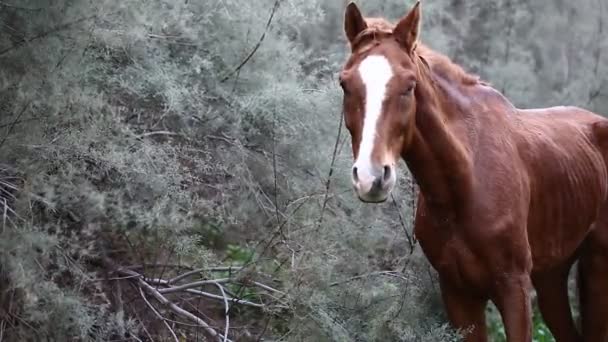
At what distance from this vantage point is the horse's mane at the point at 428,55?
13.8ft

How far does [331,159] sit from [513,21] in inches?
153

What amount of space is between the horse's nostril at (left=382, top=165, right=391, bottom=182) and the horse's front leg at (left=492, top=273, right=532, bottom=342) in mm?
1055

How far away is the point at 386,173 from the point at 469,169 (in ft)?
2.94

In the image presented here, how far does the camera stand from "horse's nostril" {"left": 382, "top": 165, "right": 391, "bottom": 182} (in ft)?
12.3

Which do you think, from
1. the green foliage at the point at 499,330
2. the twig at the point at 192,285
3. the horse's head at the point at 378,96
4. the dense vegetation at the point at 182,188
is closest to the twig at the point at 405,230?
the dense vegetation at the point at 182,188

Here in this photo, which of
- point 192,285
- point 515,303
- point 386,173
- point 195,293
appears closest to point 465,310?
point 515,303

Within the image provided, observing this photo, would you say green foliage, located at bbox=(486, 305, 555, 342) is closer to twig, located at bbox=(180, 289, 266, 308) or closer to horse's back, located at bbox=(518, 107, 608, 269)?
horse's back, located at bbox=(518, 107, 608, 269)

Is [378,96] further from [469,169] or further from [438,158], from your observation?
[469,169]

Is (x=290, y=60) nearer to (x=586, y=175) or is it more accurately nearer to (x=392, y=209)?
(x=392, y=209)

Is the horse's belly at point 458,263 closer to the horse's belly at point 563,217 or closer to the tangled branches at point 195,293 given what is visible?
the horse's belly at point 563,217

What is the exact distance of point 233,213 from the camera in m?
5.98

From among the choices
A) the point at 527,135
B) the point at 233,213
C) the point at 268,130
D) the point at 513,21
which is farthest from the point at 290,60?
the point at 513,21

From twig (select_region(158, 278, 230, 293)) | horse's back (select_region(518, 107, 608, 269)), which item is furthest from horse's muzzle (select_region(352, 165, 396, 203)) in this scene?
twig (select_region(158, 278, 230, 293))

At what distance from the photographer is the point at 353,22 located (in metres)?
4.29
